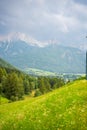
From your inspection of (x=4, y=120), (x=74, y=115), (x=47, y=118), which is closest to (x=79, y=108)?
(x=74, y=115)

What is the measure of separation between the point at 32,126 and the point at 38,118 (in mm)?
2348

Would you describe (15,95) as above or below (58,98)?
below

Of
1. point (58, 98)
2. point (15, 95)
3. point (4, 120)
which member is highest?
point (58, 98)

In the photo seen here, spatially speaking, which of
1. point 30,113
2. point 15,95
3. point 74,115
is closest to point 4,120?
point 30,113

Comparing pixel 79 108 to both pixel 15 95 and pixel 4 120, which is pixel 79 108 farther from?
pixel 15 95

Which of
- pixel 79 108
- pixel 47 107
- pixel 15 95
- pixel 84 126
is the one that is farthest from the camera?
pixel 15 95

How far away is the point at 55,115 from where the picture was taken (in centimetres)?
4306

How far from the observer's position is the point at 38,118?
43281 mm

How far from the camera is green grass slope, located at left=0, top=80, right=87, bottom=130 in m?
40.1

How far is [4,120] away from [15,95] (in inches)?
4621

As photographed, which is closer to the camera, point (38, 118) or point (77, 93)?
point (38, 118)

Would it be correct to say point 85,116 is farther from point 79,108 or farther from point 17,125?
point 17,125

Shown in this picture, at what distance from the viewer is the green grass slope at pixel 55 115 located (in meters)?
40.1

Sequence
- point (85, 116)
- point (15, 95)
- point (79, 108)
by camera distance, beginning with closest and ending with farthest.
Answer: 1. point (85, 116)
2. point (79, 108)
3. point (15, 95)
